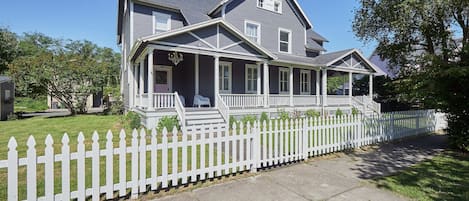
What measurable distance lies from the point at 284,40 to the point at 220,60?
608 centimetres

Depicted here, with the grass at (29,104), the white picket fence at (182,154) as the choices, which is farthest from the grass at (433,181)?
the grass at (29,104)

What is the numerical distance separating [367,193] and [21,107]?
127 ft

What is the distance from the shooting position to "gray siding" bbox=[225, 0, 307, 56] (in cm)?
1620

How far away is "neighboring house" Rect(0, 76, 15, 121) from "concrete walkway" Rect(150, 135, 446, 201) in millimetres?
19258

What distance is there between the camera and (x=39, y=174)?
186 inches

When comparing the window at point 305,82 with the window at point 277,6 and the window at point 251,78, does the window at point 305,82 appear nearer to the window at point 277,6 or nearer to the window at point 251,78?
the window at point 251,78

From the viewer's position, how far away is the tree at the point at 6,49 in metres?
27.9

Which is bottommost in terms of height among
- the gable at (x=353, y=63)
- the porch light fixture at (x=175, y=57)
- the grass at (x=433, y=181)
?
the grass at (x=433, y=181)

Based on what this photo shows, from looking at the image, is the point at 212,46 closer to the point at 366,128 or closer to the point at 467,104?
the point at 366,128

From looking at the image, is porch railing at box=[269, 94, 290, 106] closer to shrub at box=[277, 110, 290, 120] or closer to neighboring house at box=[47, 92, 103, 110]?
shrub at box=[277, 110, 290, 120]

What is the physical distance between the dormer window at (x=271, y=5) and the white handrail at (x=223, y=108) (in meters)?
8.79

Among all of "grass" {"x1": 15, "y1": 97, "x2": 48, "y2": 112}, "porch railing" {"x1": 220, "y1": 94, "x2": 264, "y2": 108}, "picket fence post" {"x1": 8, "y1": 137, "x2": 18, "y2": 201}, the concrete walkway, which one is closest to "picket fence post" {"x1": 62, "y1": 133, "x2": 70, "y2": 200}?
"picket fence post" {"x1": 8, "y1": 137, "x2": 18, "y2": 201}

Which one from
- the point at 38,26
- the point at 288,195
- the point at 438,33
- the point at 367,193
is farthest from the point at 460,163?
the point at 38,26

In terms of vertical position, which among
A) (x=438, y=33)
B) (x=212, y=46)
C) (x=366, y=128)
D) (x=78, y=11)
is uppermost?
(x=78, y=11)
